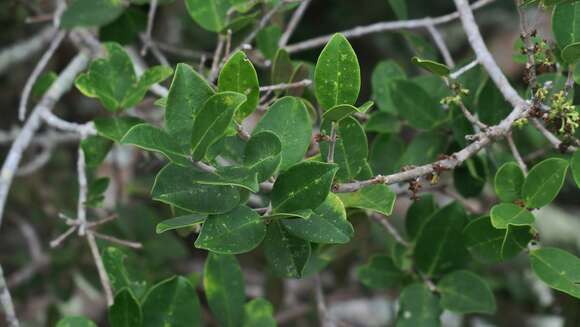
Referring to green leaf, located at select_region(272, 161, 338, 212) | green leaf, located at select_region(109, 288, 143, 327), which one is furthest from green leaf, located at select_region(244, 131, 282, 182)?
green leaf, located at select_region(109, 288, 143, 327)

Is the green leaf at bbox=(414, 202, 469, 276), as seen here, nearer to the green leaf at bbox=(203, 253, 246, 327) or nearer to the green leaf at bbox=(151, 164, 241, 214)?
the green leaf at bbox=(203, 253, 246, 327)

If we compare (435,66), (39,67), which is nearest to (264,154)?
(435,66)

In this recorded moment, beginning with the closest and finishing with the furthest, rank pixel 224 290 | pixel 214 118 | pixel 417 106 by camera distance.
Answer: pixel 214 118
pixel 224 290
pixel 417 106

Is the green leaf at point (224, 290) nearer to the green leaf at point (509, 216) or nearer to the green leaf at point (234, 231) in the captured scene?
the green leaf at point (234, 231)

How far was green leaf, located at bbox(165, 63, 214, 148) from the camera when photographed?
0.87 metres

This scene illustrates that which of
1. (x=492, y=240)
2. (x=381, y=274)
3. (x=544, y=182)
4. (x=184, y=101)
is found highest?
(x=184, y=101)

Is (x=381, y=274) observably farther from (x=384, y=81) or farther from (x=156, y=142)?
(x=156, y=142)

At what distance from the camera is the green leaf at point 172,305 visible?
1.08 m

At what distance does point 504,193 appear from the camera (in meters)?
1.03

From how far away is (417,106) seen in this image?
129 centimetres

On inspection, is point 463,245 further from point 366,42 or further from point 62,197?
point 366,42

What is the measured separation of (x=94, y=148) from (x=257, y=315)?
38 centimetres

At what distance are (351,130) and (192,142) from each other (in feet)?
0.81

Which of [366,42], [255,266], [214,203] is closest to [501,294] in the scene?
[255,266]
